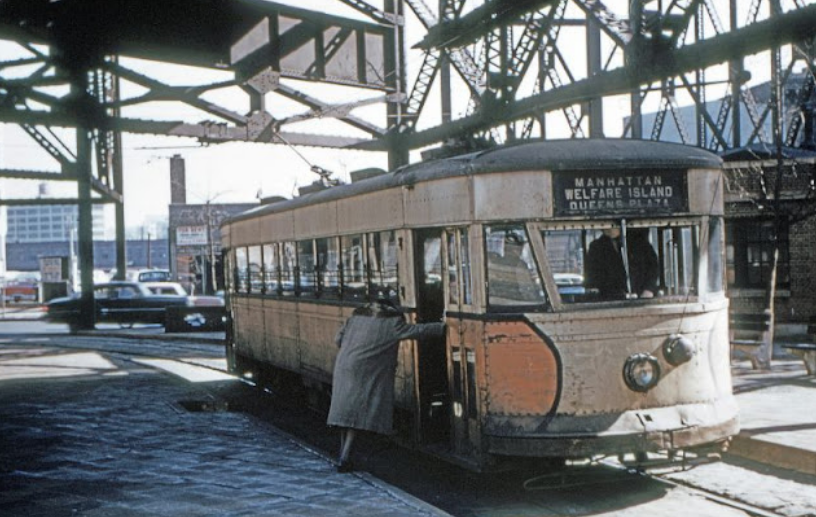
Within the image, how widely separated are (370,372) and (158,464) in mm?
2126

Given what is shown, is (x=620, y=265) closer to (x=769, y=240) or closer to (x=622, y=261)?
(x=622, y=261)

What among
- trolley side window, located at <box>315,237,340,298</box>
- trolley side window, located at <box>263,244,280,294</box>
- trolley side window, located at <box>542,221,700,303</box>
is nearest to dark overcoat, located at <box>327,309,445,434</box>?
trolley side window, located at <box>542,221,700,303</box>

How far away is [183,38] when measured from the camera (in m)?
13.8

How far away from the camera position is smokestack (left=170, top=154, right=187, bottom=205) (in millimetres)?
63500

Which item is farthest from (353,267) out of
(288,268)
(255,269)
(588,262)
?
(255,269)

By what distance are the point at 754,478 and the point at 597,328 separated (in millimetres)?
2047

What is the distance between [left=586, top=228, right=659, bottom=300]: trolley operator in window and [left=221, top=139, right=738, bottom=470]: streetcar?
0.02 meters

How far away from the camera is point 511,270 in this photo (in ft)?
22.6

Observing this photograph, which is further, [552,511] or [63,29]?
[63,29]

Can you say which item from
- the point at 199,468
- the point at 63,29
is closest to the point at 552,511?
the point at 199,468

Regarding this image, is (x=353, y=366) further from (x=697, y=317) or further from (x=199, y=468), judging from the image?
(x=697, y=317)

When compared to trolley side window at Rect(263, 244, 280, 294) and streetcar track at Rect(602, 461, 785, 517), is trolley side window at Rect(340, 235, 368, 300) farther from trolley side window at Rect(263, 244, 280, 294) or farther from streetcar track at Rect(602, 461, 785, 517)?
streetcar track at Rect(602, 461, 785, 517)

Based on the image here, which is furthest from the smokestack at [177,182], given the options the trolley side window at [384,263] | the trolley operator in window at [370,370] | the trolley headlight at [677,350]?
the trolley headlight at [677,350]

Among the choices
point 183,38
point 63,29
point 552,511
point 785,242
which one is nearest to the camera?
point 552,511
